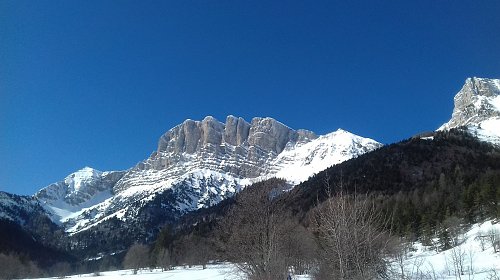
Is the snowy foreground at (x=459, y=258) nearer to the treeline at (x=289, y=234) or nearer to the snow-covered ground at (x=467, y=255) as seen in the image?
the snow-covered ground at (x=467, y=255)

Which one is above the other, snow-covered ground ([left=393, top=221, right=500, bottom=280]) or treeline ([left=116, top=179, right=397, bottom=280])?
treeline ([left=116, top=179, right=397, bottom=280])

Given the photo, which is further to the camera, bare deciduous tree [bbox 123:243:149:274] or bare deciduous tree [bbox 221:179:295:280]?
bare deciduous tree [bbox 123:243:149:274]

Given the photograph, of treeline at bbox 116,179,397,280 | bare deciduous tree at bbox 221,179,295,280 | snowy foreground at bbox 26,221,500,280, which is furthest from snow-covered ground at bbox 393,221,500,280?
bare deciduous tree at bbox 221,179,295,280

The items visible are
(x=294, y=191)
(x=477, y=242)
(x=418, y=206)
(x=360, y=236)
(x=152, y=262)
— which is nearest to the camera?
(x=360, y=236)

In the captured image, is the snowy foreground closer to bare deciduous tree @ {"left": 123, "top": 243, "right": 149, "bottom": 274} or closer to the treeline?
the treeline

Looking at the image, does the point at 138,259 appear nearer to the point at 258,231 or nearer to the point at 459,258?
the point at 459,258

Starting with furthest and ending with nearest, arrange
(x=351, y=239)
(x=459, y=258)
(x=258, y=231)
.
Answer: (x=459, y=258)
(x=258, y=231)
(x=351, y=239)

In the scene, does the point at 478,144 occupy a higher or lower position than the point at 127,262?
higher

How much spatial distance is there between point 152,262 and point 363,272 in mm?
120404

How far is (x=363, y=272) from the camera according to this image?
12773mm

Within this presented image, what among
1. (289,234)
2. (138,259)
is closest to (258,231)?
(289,234)

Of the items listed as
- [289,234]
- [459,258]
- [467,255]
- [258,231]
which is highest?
[258,231]

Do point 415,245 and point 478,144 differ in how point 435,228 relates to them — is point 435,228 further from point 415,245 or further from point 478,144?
point 478,144

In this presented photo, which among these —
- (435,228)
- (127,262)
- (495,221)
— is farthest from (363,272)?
(127,262)
